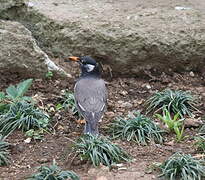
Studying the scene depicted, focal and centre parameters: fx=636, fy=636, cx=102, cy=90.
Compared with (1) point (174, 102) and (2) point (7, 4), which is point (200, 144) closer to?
(1) point (174, 102)

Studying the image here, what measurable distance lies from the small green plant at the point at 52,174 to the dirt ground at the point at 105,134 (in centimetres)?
21

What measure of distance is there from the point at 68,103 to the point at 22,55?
3.30 feet

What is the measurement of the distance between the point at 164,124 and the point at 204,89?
1304 millimetres

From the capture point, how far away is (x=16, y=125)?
7121 mm

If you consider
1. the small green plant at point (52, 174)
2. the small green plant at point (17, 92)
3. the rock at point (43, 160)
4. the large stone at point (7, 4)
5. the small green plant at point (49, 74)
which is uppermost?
the large stone at point (7, 4)

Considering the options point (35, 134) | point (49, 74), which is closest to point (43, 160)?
point (35, 134)

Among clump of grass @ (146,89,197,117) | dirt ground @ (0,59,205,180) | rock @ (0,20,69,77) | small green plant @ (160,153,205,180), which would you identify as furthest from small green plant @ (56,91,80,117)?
small green plant @ (160,153,205,180)

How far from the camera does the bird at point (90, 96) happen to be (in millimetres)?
6895

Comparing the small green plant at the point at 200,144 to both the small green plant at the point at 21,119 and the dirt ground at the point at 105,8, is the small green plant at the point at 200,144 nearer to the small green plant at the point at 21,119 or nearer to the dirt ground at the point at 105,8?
the small green plant at the point at 21,119

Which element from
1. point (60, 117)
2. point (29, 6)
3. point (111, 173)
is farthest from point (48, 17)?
point (111, 173)

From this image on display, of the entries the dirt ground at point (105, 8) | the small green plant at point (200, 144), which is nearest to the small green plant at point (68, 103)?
the dirt ground at point (105, 8)

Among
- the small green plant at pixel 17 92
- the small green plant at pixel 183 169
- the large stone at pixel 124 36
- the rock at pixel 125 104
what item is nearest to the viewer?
the small green plant at pixel 183 169

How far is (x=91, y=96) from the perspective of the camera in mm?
7262

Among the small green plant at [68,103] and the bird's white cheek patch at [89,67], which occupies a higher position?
the bird's white cheek patch at [89,67]
